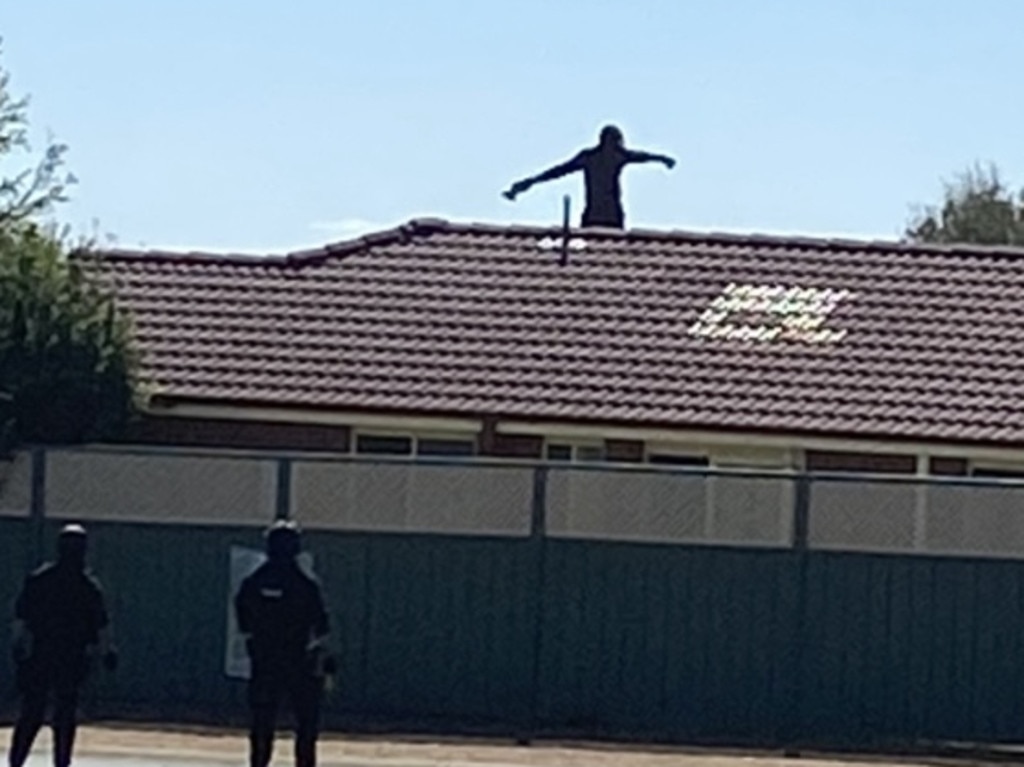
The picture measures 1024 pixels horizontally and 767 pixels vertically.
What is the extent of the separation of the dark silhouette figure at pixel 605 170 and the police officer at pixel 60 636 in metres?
25.1

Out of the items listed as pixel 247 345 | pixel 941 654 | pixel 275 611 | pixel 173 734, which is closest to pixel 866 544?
pixel 941 654

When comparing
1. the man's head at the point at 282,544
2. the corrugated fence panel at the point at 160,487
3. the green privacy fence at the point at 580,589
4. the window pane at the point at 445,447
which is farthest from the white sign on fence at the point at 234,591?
the window pane at the point at 445,447

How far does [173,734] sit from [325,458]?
2.85 meters

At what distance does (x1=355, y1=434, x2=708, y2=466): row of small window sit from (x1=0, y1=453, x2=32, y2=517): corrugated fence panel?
26.9ft

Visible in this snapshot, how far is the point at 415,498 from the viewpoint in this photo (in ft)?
83.1

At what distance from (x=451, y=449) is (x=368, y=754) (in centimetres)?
1131

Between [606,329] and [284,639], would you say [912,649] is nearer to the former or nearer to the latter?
[284,639]

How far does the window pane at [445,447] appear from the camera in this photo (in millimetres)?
33656

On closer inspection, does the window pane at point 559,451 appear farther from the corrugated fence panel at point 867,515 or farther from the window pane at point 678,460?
the corrugated fence panel at point 867,515

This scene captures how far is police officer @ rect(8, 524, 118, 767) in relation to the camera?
18.5 metres

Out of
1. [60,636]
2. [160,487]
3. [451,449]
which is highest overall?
[451,449]

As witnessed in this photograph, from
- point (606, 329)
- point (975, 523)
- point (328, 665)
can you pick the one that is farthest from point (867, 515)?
point (606, 329)

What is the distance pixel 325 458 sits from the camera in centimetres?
2542

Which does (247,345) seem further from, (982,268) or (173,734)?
(173,734)
